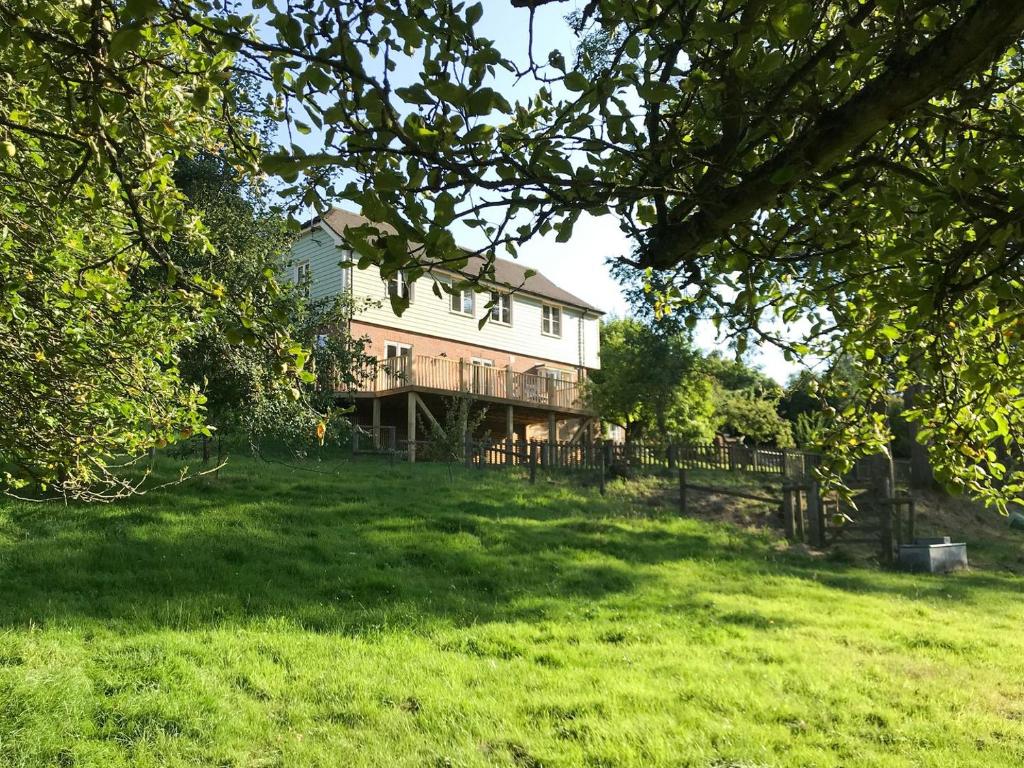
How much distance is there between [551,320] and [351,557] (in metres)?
26.2

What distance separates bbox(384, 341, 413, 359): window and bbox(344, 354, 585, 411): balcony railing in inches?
56.1

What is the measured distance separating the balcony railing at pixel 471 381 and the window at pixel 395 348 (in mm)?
1424

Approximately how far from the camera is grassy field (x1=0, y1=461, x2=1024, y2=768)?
5.51m

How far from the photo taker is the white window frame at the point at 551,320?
35.6 meters

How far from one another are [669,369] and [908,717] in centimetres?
2195

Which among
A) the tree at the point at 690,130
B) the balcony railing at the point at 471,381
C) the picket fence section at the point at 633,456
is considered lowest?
the picket fence section at the point at 633,456

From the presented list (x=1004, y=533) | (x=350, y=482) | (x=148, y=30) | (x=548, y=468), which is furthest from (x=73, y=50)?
(x=1004, y=533)

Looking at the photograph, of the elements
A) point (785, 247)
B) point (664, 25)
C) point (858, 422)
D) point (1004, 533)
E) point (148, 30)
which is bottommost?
point (1004, 533)

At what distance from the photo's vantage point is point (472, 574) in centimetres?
1091

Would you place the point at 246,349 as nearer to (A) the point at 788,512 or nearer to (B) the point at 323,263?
(A) the point at 788,512

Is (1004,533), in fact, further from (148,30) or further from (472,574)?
(148,30)

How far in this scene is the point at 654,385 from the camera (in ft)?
92.2

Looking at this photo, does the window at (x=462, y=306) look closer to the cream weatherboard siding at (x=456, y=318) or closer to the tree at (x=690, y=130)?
the cream weatherboard siding at (x=456, y=318)

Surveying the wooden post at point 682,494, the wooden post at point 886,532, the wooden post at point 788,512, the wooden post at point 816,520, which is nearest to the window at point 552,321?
the wooden post at point 682,494
